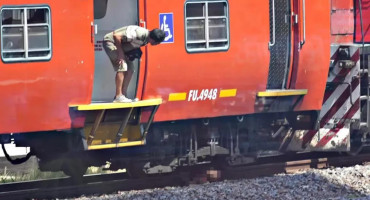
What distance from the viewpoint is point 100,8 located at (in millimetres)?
10383

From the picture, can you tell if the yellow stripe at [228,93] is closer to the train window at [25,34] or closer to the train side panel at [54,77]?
the train side panel at [54,77]

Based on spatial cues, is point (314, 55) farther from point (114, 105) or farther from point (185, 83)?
point (114, 105)

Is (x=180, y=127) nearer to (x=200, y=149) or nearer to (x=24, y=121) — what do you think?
(x=200, y=149)

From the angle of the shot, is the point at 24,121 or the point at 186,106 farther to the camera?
the point at 186,106

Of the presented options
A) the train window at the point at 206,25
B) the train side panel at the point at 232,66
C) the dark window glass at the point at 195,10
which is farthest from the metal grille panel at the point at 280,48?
the dark window glass at the point at 195,10

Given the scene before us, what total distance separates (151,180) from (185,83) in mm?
1673

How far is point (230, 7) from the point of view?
11016mm

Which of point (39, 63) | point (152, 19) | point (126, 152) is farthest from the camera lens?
point (126, 152)

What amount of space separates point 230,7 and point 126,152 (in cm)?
264

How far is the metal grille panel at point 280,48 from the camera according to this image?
11602 millimetres

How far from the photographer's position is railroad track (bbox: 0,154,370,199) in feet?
35.4

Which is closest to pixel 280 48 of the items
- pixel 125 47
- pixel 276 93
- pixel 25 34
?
pixel 276 93

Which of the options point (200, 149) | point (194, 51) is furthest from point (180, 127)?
point (194, 51)

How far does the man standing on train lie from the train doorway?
0.70 feet
